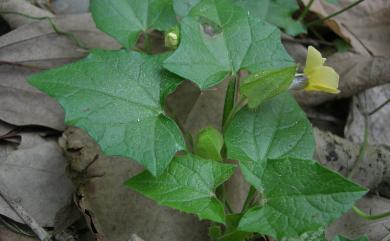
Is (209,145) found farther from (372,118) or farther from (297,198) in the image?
(372,118)

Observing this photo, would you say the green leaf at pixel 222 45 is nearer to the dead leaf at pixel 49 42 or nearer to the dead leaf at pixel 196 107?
the dead leaf at pixel 196 107

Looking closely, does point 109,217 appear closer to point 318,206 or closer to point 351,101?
point 318,206

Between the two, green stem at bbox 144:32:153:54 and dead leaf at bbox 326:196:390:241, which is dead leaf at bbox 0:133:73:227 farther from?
dead leaf at bbox 326:196:390:241

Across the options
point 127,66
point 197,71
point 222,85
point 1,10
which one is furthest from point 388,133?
point 1,10

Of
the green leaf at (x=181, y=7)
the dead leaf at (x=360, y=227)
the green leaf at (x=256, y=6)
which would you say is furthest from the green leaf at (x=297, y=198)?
the green leaf at (x=256, y=6)

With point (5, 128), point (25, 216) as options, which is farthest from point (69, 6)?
point (25, 216)

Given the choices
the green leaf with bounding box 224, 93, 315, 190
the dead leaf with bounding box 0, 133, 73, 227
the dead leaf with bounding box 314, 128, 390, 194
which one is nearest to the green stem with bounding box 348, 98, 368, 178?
the dead leaf with bounding box 314, 128, 390, 194
